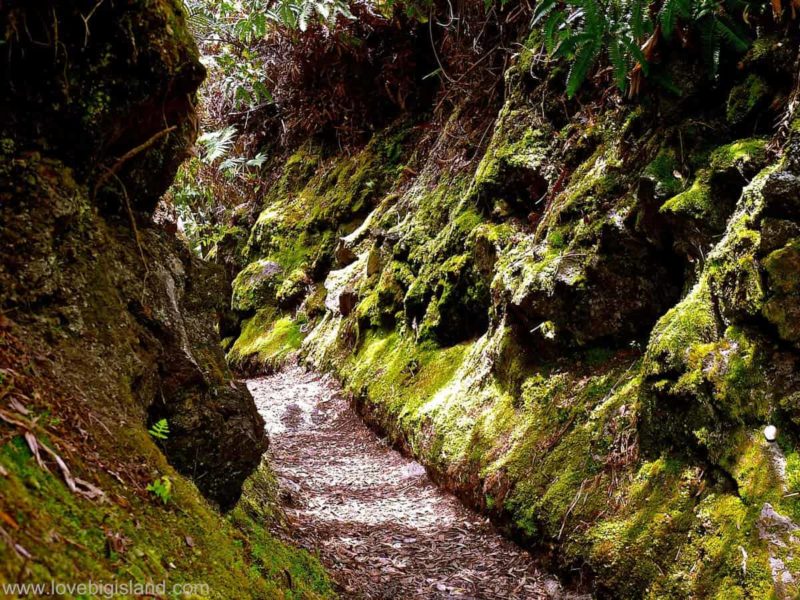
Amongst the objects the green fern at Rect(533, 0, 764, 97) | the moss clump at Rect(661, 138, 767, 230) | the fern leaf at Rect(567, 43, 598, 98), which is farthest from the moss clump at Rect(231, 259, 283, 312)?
the moss clump at Rect(661, 138, 767, 230)

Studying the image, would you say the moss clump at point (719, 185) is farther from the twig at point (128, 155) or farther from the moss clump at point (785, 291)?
the twig at point (128, 155)

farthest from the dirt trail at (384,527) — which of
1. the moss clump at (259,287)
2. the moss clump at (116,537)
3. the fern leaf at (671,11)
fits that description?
the moss clump at (259,287)

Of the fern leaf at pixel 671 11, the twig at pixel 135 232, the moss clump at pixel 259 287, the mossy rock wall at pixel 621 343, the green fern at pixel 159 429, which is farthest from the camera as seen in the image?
the moss clump at pixel 259 287

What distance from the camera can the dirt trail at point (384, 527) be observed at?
367cm

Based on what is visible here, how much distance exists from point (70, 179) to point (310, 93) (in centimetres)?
1265

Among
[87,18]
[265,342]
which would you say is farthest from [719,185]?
[265,342]

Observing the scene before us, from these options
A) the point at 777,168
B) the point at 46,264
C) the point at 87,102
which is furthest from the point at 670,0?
the point at 46,264

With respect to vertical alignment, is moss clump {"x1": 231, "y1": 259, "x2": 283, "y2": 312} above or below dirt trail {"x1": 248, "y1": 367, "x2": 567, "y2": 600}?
above

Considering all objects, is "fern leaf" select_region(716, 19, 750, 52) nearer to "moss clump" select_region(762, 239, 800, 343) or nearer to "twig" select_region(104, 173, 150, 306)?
"moss clump" select_region(762, 239, 800, 343)

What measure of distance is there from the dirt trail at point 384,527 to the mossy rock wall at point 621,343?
0.75 ft

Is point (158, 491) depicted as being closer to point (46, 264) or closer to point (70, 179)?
point (46, 264)

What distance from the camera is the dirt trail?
3666mm

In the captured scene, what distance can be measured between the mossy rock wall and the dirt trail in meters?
0.23

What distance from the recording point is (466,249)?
6.52 meters
